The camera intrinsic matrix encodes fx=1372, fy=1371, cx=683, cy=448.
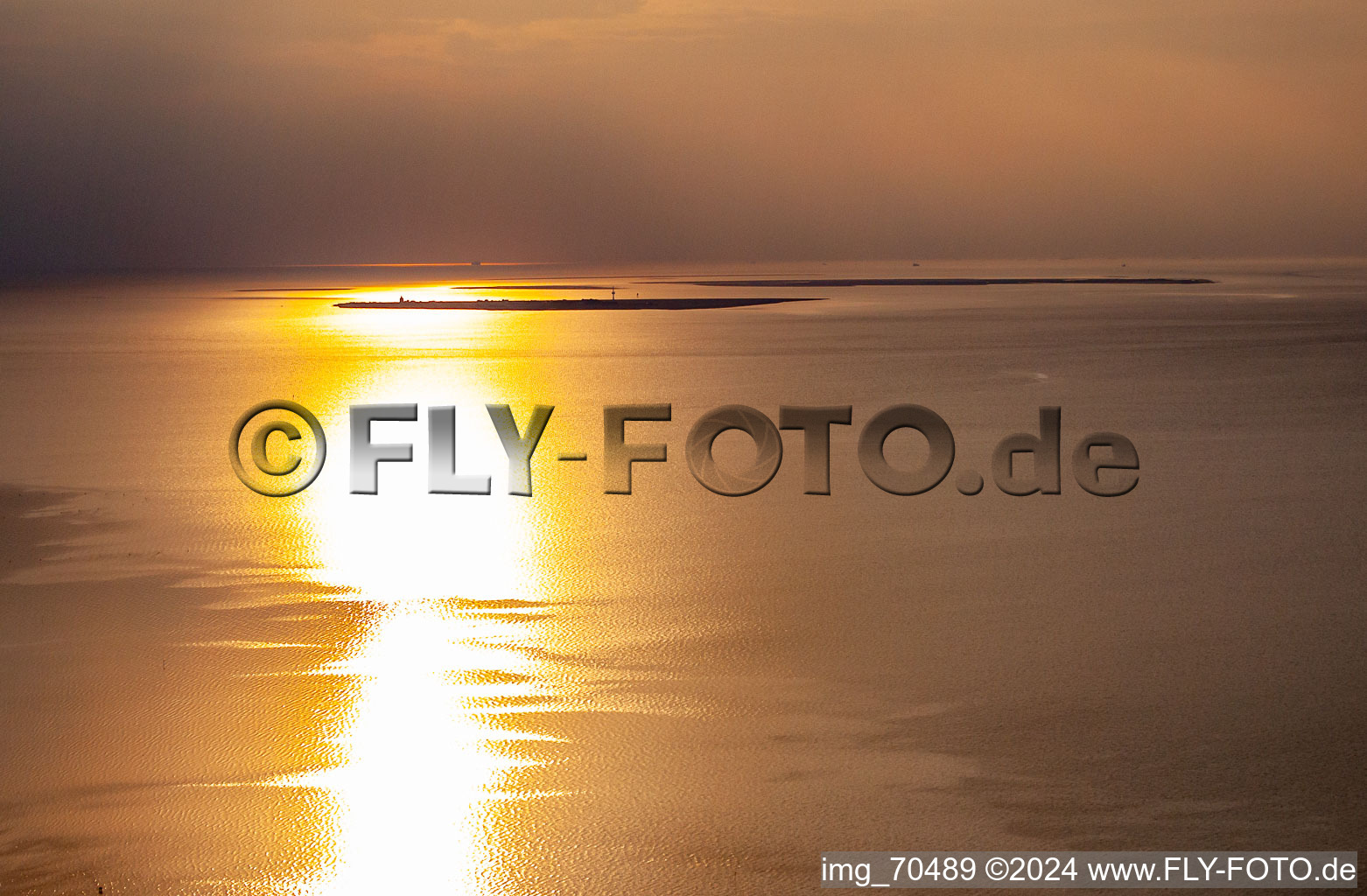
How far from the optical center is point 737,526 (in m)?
11.1

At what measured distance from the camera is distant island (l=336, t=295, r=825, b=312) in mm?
53866

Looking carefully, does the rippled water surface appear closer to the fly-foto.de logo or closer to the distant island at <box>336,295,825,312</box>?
the fly-foto.de logo

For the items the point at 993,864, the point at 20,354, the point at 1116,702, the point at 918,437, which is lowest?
the point at 993,864

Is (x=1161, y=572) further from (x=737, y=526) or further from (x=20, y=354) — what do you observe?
(x=20, y=354)

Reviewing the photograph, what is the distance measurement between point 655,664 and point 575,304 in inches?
1992

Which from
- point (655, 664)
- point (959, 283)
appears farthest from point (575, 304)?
point (655, 664)

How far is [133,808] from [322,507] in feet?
20.6

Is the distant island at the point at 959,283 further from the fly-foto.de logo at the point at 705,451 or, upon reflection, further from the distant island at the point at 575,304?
the fly-foto.de logo at the point at 705,451

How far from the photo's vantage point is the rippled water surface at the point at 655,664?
218 inches

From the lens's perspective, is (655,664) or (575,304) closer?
(655,664)

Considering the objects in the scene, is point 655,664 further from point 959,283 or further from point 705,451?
point 959,283

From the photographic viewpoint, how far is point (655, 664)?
761 centimetres

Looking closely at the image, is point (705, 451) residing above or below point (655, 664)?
above

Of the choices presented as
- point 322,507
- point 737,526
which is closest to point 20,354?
point 322,507
